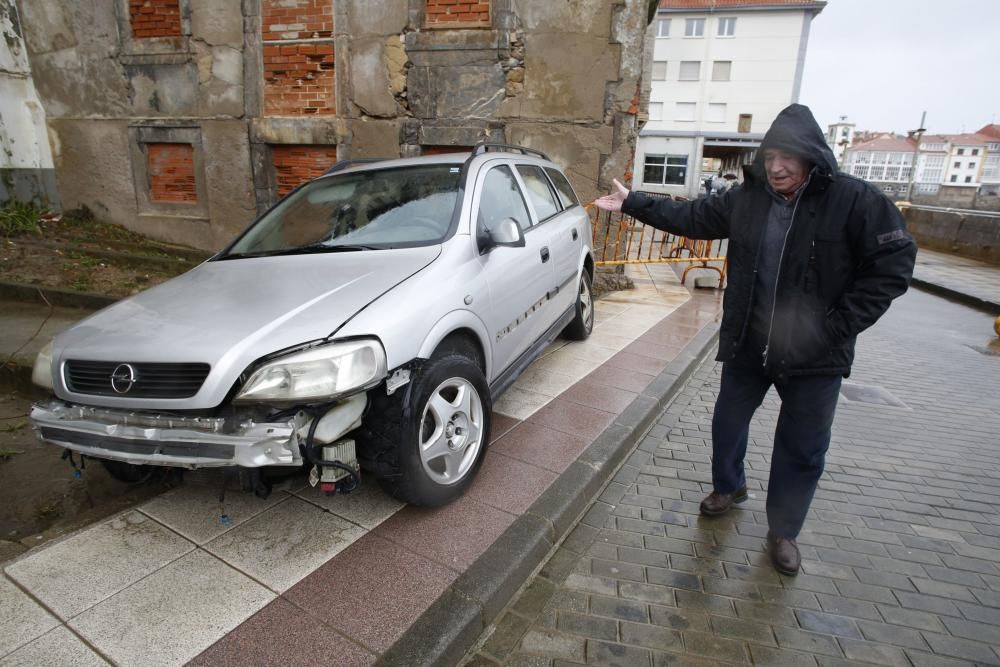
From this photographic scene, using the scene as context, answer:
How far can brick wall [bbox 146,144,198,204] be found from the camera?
29.7ft

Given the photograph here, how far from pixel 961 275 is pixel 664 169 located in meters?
30.0

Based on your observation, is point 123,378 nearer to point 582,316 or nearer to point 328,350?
point 328,350

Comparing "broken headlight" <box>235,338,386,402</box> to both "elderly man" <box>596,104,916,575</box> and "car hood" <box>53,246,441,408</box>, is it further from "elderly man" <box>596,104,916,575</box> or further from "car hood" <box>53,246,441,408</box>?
"elderly man" <box>596,104,916,575</box>

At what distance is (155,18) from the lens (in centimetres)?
855

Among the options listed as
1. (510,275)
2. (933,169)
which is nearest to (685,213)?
(510,275)

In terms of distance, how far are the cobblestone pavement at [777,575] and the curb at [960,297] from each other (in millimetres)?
6041

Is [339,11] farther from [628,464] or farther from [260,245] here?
[628,464]

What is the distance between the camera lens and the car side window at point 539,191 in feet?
14.9

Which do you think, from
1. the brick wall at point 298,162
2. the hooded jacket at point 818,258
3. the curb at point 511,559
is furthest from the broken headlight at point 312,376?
the brick wall at point 298,162

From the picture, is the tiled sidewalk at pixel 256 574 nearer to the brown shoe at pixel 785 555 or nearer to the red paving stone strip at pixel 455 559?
the red paving stone strip at pixel 455 559

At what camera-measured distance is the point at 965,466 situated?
12.7 feet

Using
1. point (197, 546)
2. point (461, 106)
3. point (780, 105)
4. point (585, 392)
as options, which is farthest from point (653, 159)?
point (197, 546)

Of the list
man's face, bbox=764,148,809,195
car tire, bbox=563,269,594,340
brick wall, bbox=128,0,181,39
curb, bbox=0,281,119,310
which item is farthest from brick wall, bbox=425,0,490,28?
man's face, bbox=764,148,809,195

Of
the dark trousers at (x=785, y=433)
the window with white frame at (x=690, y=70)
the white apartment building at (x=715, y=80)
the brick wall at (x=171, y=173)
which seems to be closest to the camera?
the dark trousers at (x=785, y=433)
